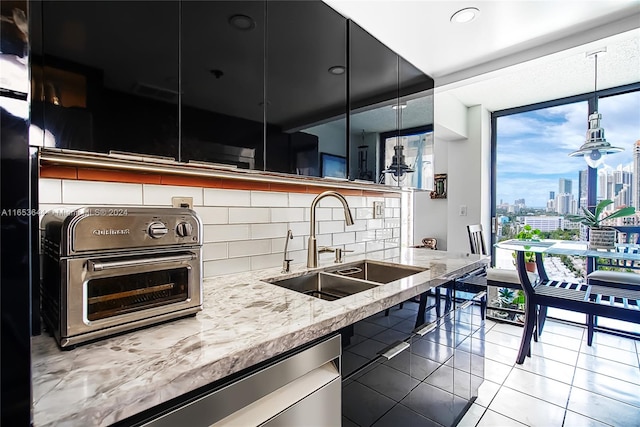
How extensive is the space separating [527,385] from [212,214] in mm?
2453

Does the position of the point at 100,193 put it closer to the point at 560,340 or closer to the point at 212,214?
the point at 212,214

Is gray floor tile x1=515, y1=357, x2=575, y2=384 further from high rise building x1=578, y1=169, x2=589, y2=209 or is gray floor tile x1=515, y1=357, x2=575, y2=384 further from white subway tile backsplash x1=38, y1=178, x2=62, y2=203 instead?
white subway tile backsplash x1=38, y1=178, x2=62, y2=203

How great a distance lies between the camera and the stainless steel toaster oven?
2.14 ft

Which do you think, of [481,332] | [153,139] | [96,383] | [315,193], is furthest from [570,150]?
[96,383]

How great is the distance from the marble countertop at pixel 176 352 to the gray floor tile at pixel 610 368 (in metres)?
2.39

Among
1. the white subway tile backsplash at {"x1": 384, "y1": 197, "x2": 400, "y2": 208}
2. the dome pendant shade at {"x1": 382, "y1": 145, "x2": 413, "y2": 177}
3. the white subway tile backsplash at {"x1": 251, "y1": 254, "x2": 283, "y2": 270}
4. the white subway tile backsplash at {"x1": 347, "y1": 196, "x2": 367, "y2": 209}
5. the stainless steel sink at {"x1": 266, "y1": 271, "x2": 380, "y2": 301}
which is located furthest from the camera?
the white subway tile backsplash at {"x1": 384, "y1": 197, "x2": 400, "y2": 208}

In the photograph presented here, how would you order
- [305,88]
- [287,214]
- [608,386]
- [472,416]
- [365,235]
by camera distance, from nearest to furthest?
[305,88] < [287,214] < [472,416] < [608,386] < [365,235]

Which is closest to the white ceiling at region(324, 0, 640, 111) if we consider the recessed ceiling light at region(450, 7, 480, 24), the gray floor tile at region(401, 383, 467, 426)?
the recessed ceiling light at region(450, 7, 480, 24)

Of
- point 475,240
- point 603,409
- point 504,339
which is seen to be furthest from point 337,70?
point 504,339

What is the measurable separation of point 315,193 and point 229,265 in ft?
2.34

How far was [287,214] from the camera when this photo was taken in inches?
66.9

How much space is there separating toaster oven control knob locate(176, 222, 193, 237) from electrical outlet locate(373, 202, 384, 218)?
5.43 feet

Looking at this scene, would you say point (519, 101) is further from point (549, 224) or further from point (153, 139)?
point (153, 139)

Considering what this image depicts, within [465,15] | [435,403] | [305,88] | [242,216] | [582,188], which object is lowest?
[435,403]
